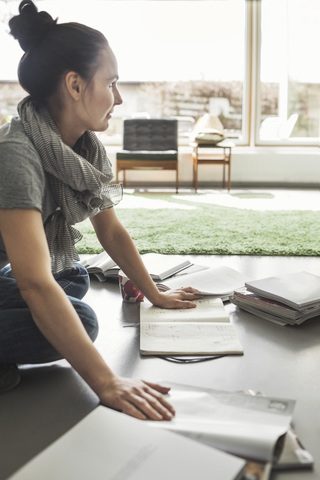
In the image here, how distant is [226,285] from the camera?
2.12 meters

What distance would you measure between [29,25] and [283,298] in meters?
1.12

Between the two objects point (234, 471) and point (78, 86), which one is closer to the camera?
point (234, 471)

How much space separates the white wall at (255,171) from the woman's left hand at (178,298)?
15.7ft

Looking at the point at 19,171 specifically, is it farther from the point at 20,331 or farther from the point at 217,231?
A: the point at 217,231

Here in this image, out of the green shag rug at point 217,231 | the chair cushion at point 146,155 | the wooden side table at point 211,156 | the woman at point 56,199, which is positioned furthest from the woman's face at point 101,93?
the wooden side table at point 211,156

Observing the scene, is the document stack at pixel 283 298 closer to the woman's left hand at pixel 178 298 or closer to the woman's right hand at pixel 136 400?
the woman's left hand at pixel 178 298

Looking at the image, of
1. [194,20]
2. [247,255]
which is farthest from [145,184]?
[247,255]

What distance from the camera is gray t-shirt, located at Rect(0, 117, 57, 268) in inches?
49.3

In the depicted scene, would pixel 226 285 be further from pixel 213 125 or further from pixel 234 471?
pixel 213 125

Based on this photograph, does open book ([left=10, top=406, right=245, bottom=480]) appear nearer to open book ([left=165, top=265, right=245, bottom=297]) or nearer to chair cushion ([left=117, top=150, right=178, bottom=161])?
open book ([left=165, top=265, right=245, bottom=297])

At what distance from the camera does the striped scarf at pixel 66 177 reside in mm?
1409

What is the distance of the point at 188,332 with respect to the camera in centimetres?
171

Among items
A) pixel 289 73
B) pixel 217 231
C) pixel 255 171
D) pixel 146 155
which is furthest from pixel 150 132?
pixel 217 231

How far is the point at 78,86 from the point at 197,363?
0.81 meters
